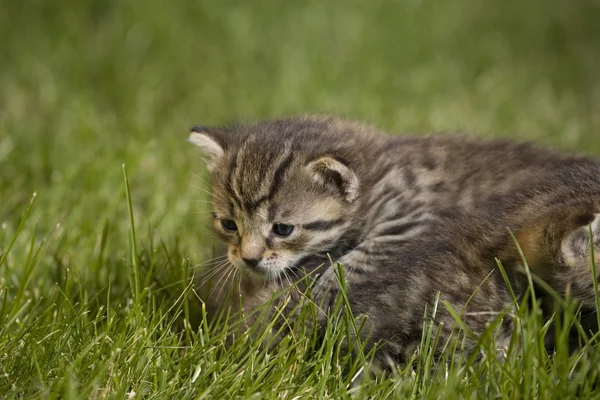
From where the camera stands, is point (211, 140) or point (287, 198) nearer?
point (287, 198)

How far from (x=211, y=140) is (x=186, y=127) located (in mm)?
2874

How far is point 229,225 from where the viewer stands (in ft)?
14.3

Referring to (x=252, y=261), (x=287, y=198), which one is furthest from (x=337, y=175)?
(x=252, y=261)

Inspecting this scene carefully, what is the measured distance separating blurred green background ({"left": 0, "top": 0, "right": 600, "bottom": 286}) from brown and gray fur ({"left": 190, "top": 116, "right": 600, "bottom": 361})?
89cm

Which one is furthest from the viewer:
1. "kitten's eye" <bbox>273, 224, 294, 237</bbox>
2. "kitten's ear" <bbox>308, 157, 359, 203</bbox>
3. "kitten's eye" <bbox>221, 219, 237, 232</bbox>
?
"kitten's eye" <bbox>221, 219, 237, 232</bbox>

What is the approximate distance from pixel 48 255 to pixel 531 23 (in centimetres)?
729

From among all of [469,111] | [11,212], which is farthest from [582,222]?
[469,111]

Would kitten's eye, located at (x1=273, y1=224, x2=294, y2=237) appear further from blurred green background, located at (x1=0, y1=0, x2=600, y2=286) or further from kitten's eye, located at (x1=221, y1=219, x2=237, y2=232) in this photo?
blurred green background, located at (x1=0, y1=0, x2=600, y2=286)

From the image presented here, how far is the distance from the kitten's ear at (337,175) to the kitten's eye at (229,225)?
0.50 metres

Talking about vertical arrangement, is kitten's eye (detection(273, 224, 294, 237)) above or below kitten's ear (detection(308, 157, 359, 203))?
below

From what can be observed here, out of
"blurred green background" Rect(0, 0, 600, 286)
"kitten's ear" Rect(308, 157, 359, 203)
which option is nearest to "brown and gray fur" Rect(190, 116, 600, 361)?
"kitten's ear" Rect(308, 157, 359, 203)

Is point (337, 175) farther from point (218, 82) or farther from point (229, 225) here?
point (218, 82)

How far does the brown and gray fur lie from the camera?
3490mm

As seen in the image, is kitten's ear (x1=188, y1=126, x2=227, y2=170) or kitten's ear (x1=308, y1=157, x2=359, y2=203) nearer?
kitten's ear (x1=308, y1=157, x2=359, y2=203)
